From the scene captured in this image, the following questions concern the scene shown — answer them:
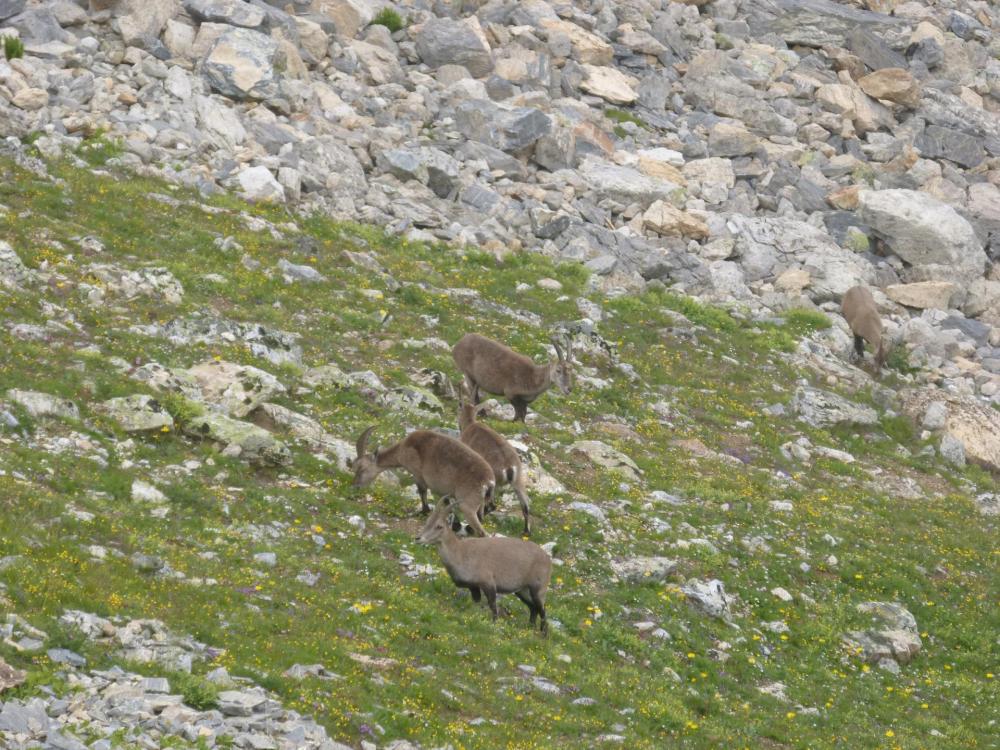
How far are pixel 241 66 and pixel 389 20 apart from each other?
10.6 m

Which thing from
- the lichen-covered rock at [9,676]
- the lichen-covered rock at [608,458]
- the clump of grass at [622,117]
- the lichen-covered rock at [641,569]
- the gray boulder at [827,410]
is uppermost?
the lichen-covered rock at [9,676]

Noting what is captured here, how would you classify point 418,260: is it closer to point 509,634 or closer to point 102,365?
point 102,365

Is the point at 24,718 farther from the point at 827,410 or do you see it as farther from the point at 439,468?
the point at 827,410

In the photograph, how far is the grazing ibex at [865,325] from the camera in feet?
117

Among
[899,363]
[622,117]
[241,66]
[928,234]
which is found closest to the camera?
[899,363]

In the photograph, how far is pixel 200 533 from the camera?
16.2 metres

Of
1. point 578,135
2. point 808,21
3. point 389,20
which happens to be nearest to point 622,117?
point 578,135

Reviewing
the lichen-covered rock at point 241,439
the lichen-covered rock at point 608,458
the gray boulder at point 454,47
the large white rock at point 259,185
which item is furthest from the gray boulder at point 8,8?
the lichen-covered rock at point 608,458

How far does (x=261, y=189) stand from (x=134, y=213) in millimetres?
4644

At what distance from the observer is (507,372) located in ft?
79.5

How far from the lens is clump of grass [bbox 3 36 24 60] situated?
33.6 m

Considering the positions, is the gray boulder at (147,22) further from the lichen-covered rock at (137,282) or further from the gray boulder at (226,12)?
the lichen-covered rock at (137,282)

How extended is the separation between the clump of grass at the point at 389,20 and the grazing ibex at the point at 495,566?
3391cm

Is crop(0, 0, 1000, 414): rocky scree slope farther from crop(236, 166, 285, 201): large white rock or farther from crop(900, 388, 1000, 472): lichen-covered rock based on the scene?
crop(900, 388, 1000, 472): lichen-covered rock
